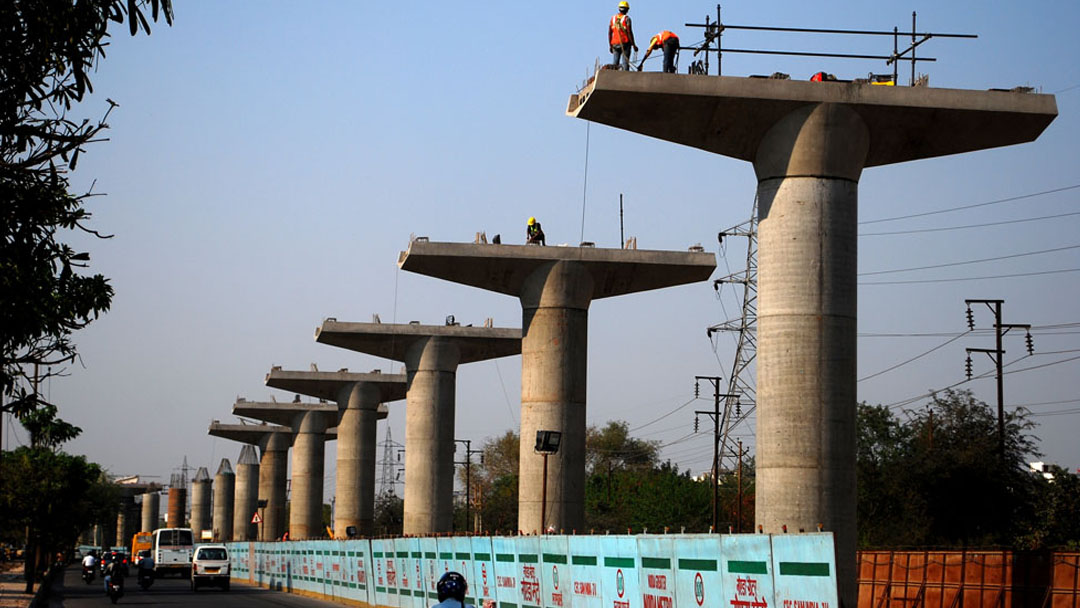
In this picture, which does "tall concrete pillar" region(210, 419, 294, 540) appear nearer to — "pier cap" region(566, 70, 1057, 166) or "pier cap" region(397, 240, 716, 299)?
"pier cap" region(397, 240, 716, 299)

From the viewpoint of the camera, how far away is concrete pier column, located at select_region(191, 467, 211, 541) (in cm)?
15538

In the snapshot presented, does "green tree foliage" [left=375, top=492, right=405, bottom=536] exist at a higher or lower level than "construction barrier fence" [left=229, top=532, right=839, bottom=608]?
lower

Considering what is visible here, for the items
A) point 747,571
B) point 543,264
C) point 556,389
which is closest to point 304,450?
point 543,264

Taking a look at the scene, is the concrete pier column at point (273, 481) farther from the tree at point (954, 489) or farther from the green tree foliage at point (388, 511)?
the tree at point (954, 489)

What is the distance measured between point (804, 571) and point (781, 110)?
13012mm

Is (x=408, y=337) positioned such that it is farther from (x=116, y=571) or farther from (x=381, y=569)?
(x=381, y=569)

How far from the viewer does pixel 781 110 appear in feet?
87.6

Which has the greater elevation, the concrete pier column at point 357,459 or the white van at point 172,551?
the concrete pier column at point 357,459

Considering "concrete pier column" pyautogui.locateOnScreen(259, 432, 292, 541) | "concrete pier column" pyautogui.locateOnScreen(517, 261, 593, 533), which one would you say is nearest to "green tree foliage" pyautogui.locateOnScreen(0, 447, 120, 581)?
"concrete pier column" pyautogui.locateOnScreen(517, 261, 593, 533)

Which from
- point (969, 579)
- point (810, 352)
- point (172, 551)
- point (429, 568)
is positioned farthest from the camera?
point (172, 551)

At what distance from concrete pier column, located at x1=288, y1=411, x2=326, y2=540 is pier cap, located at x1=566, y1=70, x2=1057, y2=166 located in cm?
5873

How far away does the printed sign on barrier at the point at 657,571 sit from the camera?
19.4 meters

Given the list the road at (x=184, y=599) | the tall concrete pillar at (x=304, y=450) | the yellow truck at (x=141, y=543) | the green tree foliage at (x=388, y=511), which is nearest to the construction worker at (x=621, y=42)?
the road at (x=184, y=599)

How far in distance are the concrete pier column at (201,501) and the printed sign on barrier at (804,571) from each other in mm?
145017
